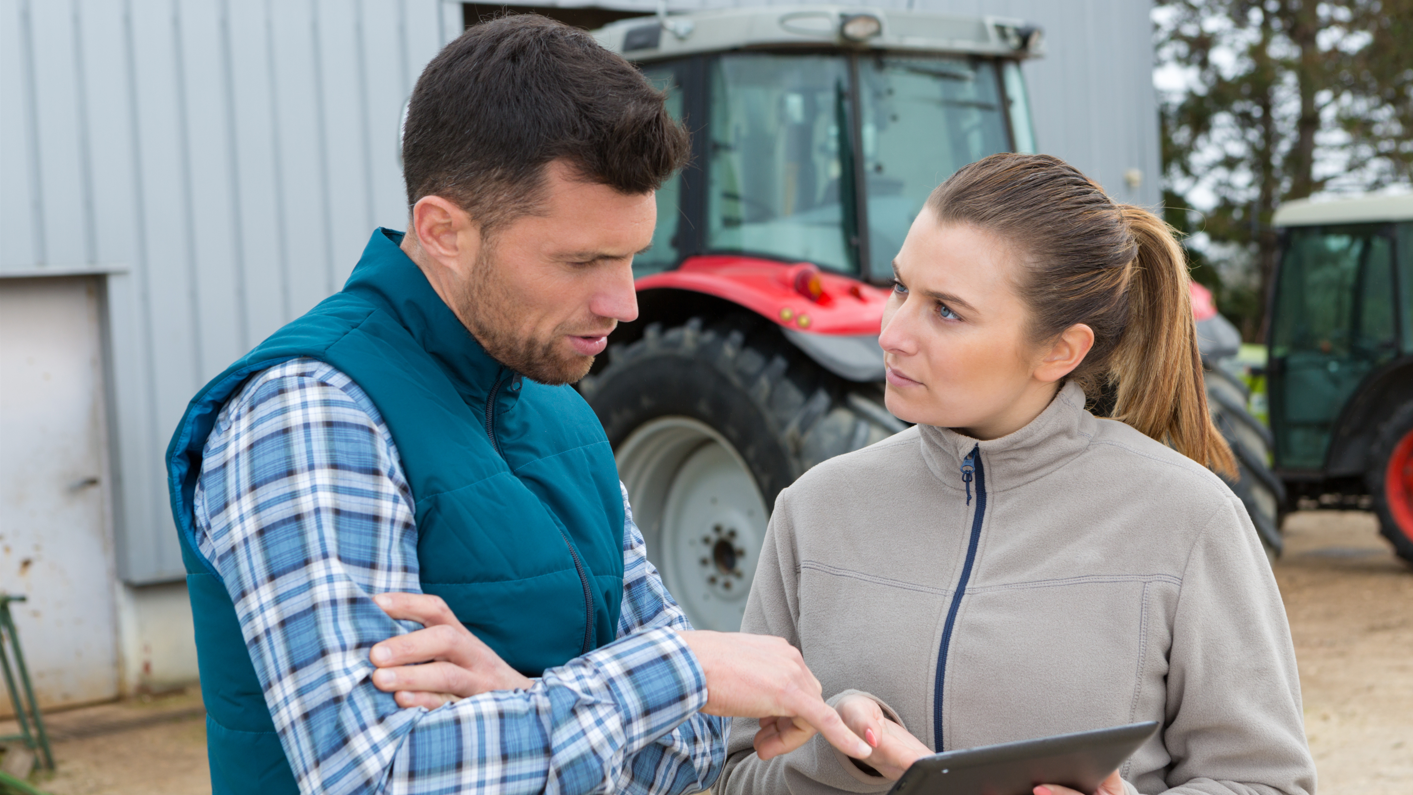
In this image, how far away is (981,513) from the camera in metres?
1.60

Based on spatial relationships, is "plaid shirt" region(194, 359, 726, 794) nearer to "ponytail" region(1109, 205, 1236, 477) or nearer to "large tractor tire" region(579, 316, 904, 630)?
"ponytail" region(1109, 205, 1236, 477)

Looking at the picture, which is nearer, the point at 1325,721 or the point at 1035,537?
the point at 1035,537

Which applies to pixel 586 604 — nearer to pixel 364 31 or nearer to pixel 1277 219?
pixel 364 31

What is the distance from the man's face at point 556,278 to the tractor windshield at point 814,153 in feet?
10.8

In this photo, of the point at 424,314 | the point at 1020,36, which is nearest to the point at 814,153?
the point at 1020,36

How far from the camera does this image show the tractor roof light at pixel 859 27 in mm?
4648

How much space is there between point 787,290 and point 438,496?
3345mm

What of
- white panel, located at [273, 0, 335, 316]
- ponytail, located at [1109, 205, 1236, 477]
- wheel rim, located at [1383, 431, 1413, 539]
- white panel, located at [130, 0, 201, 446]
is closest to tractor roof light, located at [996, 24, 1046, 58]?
white panel, located at [273, 0, 335, 316]

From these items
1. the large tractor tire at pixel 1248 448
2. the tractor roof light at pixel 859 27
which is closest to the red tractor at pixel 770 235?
the tractor roof light at pixel 859 27

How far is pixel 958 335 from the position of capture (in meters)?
1.57

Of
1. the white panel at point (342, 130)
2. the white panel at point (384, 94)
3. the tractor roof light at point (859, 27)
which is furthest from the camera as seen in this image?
the white panel at point (384, 94)

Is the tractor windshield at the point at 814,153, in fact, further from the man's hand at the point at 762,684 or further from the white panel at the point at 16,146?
the man's hand at the point at 762,684

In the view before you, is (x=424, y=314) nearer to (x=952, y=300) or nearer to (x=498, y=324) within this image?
(x=498, y=324)

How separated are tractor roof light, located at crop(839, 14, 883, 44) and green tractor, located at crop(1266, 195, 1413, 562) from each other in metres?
4.26
